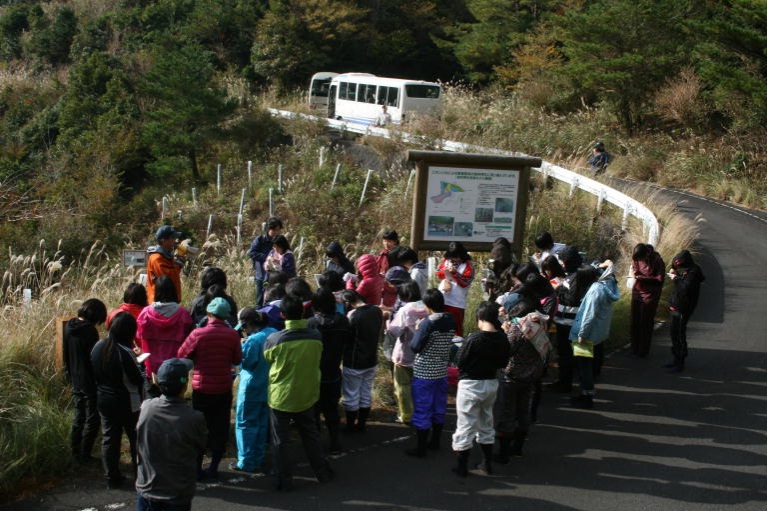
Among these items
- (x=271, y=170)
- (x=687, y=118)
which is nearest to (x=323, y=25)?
(x=271, y=170)

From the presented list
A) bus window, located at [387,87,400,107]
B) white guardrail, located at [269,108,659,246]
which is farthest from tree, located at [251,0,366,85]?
white guardrail, located at [269,108,659,246]

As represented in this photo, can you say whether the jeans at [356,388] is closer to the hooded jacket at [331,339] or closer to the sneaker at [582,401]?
the hooded jacket at [331,339]

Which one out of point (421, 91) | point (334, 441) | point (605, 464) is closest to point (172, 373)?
point (334, 441)

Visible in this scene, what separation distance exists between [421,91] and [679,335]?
70.2 ft

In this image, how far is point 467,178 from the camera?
972 cm

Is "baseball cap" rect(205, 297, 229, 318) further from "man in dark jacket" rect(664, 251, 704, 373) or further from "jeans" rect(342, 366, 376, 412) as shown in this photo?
"man in dark jacket" rect(664, 251, 704, 373)

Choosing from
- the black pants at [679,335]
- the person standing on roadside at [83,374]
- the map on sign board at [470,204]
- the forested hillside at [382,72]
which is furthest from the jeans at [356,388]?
the forested hillside at [382,72]

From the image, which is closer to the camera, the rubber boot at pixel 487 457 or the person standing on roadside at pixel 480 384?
the person standing on roadside at pixel 480 384

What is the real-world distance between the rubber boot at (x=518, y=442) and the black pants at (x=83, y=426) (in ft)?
11.0

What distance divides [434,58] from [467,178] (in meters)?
32.7

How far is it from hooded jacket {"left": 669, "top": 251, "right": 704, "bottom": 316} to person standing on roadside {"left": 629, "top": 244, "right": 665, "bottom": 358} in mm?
347

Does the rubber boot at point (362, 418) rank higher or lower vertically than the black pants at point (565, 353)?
lower

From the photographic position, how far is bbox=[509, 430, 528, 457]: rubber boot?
21.5 ft

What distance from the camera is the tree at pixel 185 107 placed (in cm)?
2655
